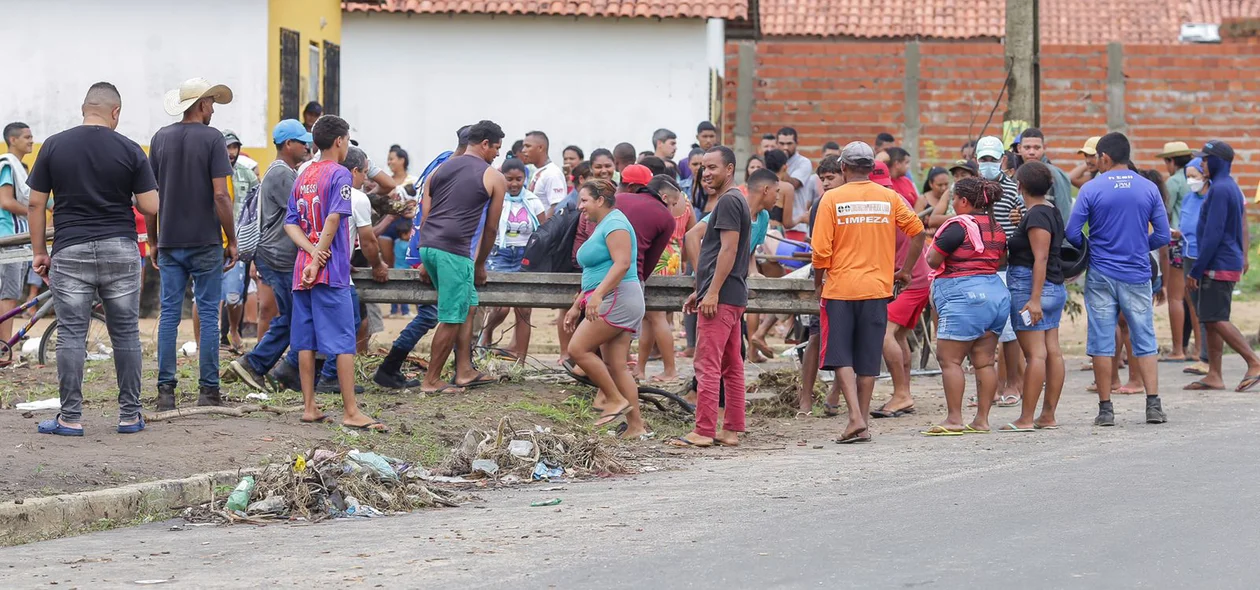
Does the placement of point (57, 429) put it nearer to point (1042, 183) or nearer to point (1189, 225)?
point (1042, 183)

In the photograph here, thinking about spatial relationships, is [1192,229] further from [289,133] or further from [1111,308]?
[289,133]

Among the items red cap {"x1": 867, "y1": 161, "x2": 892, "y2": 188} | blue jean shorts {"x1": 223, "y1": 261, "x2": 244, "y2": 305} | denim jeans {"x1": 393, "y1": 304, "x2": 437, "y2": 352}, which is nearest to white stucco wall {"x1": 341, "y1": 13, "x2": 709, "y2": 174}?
blue jean shorts {"x1": 223, "y1": 261, "x2": 244, "y2": 305}

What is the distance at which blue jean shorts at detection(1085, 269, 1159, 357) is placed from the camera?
10.7 meters

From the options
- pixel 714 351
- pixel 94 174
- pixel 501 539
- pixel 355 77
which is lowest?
pixel 501 539

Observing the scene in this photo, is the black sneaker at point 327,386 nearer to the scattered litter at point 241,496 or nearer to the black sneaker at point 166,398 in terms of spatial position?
the black sneaker at point 166,398

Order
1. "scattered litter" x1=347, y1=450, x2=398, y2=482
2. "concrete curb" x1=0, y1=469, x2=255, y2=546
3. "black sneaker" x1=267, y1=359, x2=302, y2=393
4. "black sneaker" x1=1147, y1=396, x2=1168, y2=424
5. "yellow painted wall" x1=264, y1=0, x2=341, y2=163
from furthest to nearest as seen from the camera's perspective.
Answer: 1. "yellow painted wall" x1=264, y1=0, x2=341, y2=163
2. "black sneaker" x1=267, y1=359, x2=302, y2=393
3. "black sneaker" x1=1147, y1=396, x2=1168, y2=424
4. "scattered litter" x1=347, y1=450, x2=398, y2=482
5. "concrete curb" x1=0, y1=469, x2=255, y2=546

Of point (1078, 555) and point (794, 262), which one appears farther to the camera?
point (794, 262)

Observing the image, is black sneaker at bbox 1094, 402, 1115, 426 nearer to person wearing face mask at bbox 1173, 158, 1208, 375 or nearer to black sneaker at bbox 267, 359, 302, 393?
person wearing face mask at bbox 1173, 158, 1208, 375

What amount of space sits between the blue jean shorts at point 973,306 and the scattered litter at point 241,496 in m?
4.63

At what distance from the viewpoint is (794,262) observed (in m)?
14.3

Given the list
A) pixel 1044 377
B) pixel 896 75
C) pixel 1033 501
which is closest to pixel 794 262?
pixel 1044 377

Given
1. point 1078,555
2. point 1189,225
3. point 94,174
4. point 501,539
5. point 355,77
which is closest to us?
point 1078,555

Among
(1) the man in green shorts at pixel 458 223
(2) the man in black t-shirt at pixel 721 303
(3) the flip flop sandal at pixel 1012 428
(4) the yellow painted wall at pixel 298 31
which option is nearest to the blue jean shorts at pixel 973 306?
(3) the flip flop sandal at pixel 1012 428

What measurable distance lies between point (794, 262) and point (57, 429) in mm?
7377
